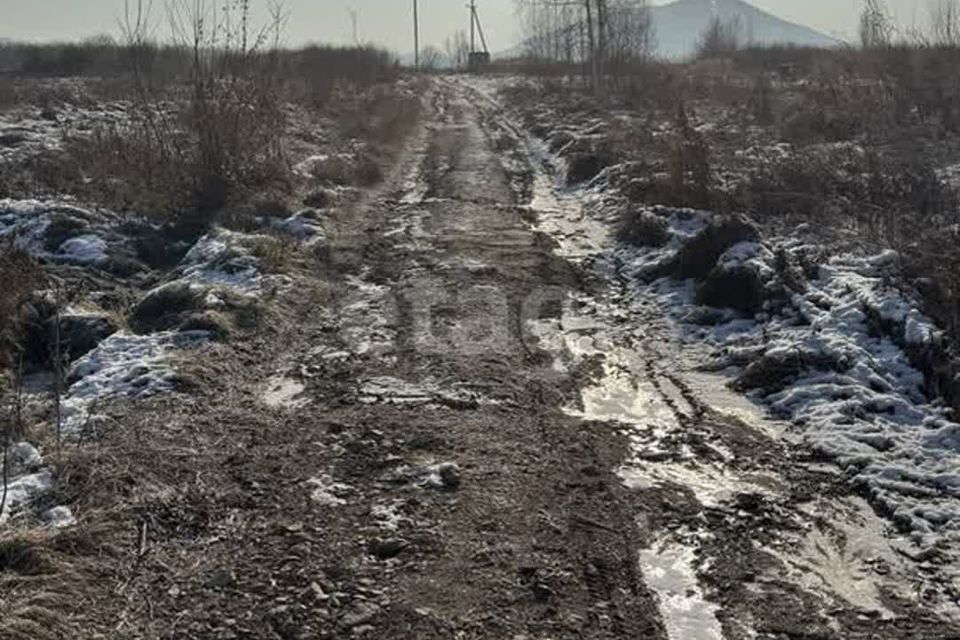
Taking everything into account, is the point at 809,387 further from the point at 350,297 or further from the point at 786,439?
the point at 350,297

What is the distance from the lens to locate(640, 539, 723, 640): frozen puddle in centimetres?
367

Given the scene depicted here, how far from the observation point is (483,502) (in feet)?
15.4

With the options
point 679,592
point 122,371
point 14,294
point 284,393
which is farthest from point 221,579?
point 14,294

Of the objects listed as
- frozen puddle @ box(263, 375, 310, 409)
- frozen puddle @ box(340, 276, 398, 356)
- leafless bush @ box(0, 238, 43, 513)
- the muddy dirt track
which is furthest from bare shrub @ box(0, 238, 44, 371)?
frozen puddle @ box(340, 276, 398, 356)

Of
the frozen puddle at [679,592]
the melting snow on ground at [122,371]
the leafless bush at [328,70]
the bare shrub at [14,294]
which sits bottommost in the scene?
the frozen puddle at [679,592]

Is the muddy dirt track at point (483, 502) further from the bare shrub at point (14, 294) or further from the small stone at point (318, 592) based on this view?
the bare shrub at point (14, 294)

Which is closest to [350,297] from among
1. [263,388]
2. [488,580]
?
[263,388]

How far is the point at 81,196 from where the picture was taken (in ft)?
38.4

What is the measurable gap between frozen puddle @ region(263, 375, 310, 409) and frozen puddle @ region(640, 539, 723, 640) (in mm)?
2769

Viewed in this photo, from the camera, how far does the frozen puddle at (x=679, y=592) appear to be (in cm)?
367

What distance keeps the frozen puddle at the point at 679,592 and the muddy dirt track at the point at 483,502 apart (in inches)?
0.4

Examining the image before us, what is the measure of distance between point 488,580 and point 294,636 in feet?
2.87

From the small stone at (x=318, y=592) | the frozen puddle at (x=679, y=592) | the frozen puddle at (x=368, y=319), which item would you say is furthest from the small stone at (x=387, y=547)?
the frozen puddle at (x=368, y=319)

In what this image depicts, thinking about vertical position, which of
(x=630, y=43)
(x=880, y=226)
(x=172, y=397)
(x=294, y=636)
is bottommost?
(x=294, y=636)
